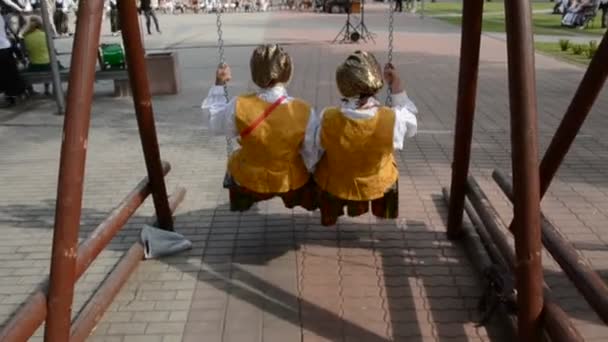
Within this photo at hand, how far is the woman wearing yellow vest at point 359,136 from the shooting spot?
3.24 metres

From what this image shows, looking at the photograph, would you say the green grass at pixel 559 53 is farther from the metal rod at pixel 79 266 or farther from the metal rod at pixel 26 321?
the metal rod at pixel 26 321

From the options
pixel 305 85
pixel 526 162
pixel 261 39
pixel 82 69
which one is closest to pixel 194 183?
pixel 82 69

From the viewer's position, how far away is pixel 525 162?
2.37m

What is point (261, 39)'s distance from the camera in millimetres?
18078

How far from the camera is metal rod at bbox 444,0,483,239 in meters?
3.40

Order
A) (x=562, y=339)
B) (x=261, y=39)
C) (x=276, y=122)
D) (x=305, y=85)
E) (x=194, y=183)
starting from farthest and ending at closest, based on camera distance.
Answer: (x=261, y=39) → (x=305, y=85) → (x=194, y=183) → (x=276, y=122) → (x=562, y=339)

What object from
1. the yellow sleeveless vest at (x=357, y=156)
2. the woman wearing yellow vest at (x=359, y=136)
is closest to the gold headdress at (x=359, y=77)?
the woman wearing yellow vest at (x=359, y=136)

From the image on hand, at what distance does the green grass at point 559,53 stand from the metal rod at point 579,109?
33.1 ft

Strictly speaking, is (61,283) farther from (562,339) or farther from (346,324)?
(562,339)

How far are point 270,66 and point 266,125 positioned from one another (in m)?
0.35

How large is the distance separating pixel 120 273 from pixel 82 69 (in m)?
1.52

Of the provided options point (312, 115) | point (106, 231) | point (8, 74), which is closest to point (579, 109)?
point (312, 115)

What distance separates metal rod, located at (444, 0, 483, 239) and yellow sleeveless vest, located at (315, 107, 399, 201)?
1.84 ft

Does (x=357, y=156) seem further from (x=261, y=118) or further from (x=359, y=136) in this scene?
(x=261, y=118)
